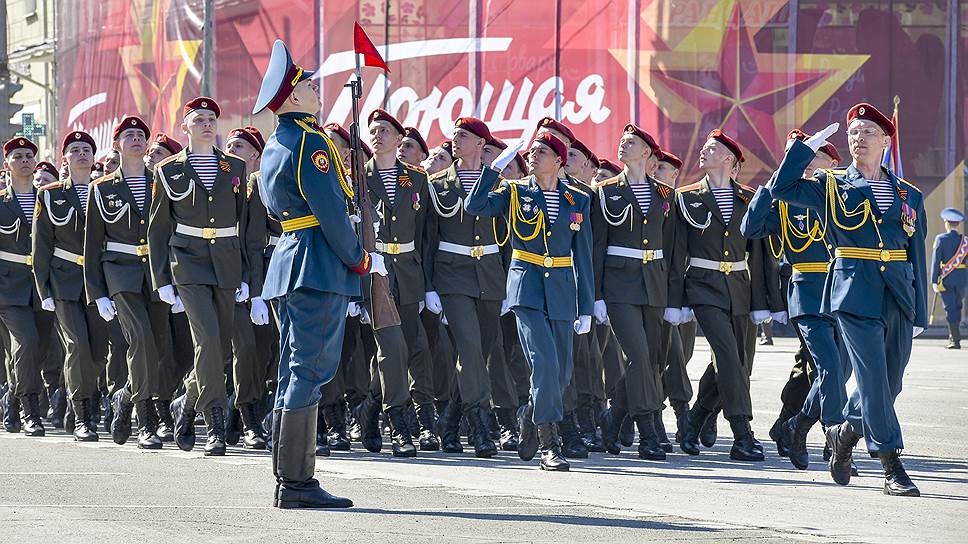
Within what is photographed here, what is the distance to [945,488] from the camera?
9.94 m

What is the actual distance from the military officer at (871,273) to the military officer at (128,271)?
14.5 ft

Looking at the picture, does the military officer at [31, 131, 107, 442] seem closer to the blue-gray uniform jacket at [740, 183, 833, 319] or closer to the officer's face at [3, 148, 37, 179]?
the officer's face at [3, 148, 37, 179]

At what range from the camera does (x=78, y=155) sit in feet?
43.7

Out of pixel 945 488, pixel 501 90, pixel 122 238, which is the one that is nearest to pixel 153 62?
pixel 501 90

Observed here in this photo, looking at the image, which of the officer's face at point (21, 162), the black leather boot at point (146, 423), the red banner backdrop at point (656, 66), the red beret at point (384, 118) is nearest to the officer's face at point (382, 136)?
the red beret at point (384, 118)

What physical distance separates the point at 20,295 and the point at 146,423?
246 cm

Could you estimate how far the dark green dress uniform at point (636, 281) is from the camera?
11680 millimetres

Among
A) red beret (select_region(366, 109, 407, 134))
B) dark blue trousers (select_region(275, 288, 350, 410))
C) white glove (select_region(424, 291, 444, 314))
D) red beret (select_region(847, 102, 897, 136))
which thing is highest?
red beret (select_region(366, 109, 407, 134))

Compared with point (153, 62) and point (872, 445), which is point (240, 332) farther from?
point (153, 62)

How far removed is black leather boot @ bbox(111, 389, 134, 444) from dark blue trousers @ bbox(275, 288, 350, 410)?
398 cm

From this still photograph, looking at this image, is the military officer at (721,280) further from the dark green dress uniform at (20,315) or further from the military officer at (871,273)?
the dark green dress uniform at (20,315)

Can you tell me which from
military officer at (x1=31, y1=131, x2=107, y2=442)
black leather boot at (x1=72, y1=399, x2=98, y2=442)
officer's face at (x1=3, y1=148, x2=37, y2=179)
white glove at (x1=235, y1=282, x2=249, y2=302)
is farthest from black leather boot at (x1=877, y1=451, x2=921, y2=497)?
officer's face at (x1=3, y1=148, x2=37, y2=179)

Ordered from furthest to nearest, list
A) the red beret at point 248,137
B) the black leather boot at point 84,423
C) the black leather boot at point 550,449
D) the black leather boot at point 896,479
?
the red beret at point 248,137 → the black leather boot at point 84,423 → the black leather boot at point 550,449 → the black leather boot at point 896,479

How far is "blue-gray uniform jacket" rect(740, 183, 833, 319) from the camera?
10.9 meters
